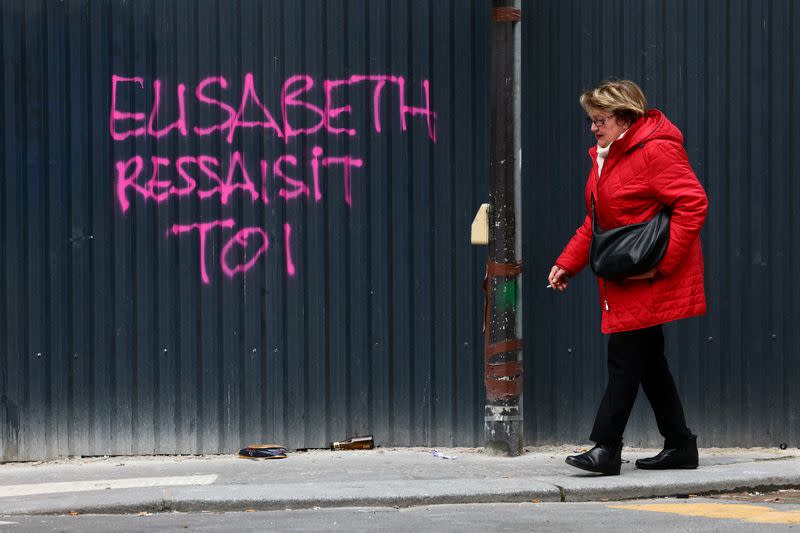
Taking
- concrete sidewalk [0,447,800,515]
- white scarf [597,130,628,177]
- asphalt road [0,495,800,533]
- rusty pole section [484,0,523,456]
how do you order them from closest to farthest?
asphalt road [0,495,800,533] → concrete sidewalk [0,447,800,515] → white scarf [597,130,628,177] → rusty pole section [484,0,523,456]

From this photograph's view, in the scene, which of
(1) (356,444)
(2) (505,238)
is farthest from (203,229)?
(2) (505,238)

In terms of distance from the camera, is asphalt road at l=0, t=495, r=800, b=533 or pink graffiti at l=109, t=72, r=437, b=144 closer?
asphalt road at l=0, t=495, r=800, b=533

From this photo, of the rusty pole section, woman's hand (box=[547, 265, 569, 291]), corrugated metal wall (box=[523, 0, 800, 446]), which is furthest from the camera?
corrugated metal wall (box=[523, 0, 800, 446])

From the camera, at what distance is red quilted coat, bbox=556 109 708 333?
7125mm

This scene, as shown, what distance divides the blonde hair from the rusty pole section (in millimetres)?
756

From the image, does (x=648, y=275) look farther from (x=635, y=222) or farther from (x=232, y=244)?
(x=232, y=244)

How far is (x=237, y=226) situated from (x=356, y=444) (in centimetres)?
157

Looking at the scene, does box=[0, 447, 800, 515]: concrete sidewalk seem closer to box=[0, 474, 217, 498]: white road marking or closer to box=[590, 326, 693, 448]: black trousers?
box=[0, 474, 217, 498]: white road marking

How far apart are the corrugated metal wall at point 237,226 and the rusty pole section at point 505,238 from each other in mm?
403

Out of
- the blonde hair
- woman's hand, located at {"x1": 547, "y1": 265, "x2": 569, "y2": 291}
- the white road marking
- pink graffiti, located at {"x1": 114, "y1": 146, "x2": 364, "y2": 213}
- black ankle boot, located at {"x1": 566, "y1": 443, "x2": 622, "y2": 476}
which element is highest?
the blonde hair

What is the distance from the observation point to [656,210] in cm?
726

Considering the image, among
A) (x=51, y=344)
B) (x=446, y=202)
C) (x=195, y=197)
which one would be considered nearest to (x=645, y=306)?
(x=446, y=202)

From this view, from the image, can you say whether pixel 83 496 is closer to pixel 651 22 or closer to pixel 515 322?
pixel 515 322

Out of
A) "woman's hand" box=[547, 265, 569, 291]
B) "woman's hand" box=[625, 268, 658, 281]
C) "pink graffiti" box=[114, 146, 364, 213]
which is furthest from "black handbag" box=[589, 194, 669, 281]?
"pink graffiti" box=[114, 146, 364, 213]
